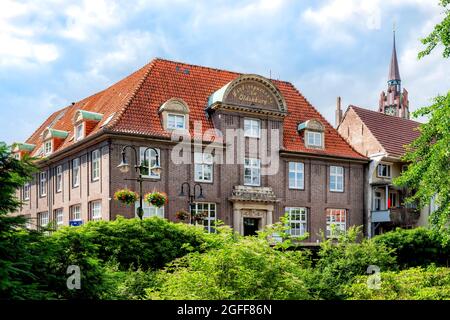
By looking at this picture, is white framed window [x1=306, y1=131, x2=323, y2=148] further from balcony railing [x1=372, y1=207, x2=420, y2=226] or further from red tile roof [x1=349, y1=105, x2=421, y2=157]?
balcony railing [x1=372, y1=207, x2=420, y2=226]

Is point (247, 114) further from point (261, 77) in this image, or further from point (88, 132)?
point (88, 132)

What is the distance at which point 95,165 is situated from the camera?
31.6 meters

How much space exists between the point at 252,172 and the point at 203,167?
3.33 meters

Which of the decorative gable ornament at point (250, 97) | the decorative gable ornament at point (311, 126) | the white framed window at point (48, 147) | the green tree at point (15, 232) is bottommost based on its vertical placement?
the green tree at point (15, 232)

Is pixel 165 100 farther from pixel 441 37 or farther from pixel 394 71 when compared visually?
pixel 394 71

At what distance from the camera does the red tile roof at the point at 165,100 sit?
31.3 m

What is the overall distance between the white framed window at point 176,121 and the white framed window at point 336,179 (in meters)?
10.6

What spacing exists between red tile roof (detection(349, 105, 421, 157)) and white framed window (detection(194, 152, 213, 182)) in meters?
13.3

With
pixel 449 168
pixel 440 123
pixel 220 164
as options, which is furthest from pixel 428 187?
pixel 220 164

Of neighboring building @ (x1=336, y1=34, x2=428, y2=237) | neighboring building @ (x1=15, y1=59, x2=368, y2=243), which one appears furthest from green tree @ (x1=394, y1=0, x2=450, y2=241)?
neighboring building @ (x1=336, y1=34, x2=428, y2=237)

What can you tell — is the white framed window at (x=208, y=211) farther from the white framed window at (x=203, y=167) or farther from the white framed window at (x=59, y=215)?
the white framed window at (x=59, y=215)

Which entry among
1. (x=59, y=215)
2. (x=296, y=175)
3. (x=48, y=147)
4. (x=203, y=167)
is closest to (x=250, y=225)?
(x=296, y=175)

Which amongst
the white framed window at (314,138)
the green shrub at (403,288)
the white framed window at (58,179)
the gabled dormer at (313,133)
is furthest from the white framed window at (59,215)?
the green shrub at (403,288)
